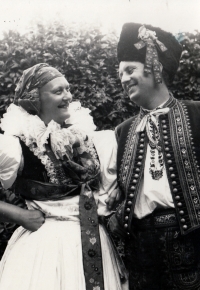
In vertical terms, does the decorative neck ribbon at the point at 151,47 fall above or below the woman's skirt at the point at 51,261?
above

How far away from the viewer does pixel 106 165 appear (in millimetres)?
2623

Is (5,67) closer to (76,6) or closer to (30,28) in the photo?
(30,28)

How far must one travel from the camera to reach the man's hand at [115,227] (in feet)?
7.92

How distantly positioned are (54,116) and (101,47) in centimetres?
115

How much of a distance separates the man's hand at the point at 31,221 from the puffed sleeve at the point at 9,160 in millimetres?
220

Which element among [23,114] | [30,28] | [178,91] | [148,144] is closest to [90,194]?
[148,144]

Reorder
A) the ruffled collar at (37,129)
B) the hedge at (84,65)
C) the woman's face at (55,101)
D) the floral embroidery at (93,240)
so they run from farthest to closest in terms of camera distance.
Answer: the hedge at (84,65)
the woman's face at (55,101)
the ruffled collar at (37,129)
the floral embroidery at (93,240)

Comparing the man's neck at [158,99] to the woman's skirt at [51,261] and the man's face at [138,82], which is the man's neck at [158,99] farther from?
the woman's skirt at [51,261]

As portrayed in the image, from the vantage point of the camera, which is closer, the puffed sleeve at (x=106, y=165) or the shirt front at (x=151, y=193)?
the shirt front at (x=151, y=193)

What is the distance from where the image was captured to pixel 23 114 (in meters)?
2.59

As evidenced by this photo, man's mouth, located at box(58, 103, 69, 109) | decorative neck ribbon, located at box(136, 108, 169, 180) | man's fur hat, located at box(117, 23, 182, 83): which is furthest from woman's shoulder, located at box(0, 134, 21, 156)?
man's fur hat, located at box(117, 23, 182, 83)

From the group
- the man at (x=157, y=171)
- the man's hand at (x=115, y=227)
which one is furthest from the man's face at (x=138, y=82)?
the man's hand at (x=115, y=227)

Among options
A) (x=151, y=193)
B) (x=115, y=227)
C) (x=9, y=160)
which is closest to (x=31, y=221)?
(x=9, y=160)

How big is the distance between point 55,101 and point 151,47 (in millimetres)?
714
